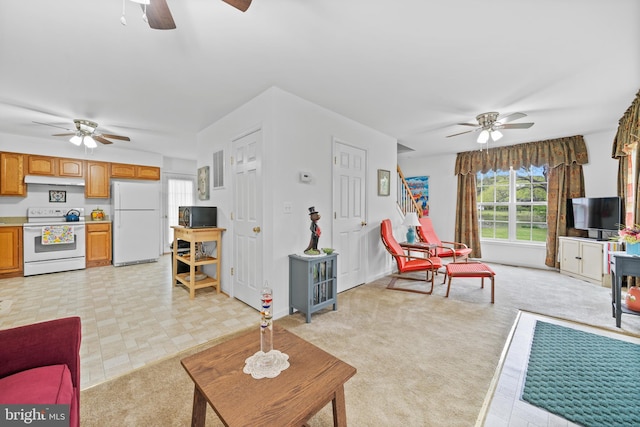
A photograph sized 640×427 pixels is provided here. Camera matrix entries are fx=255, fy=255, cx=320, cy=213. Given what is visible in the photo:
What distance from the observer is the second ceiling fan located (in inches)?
48.9

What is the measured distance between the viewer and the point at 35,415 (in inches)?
36.0

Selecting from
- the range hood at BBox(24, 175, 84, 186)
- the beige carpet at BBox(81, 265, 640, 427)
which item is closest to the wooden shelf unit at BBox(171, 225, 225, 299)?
the beige carpet at BBox(81, 265, 640, 427)

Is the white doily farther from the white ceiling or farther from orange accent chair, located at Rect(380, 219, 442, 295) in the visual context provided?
orange accent chair, located at Rect(380, 219, 442, 295)

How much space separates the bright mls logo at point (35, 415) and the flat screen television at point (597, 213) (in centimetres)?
617

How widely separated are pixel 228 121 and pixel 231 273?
203 centimetres

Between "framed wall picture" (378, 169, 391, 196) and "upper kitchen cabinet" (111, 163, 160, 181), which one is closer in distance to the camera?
"framed wall picture" (378, 169, 391, 196)

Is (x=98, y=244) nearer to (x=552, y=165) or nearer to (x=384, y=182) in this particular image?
(x=384, y=182)

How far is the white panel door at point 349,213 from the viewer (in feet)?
11.4

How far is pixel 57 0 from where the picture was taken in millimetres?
1573

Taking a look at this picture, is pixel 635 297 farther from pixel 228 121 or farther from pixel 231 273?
pixel 228 121

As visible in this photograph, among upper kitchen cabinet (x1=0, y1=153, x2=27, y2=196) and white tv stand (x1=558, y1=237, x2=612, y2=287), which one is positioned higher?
upper kitchen cabinet (x1=0, y1=153, x2=27, y2=196)

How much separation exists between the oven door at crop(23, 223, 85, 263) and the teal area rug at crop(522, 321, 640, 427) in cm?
656

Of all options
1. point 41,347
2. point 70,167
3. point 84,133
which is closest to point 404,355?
point 41,347

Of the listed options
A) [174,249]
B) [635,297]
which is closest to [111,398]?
[174,249]
